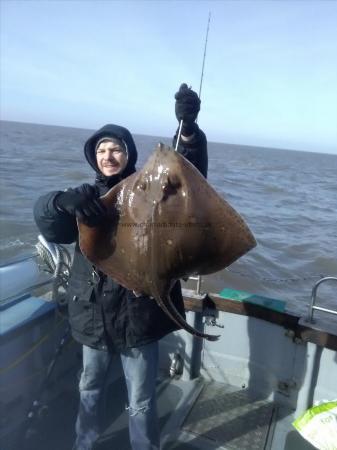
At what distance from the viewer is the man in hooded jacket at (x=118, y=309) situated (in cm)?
292

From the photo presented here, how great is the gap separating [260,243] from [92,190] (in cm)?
1361

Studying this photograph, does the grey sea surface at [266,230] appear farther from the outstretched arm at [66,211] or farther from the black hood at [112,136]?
the outstretched arm at [66,211]

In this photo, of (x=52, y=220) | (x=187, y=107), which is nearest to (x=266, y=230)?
(x=187, y=107)

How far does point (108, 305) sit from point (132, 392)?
0.76 m

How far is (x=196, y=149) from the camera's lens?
3.15 metres

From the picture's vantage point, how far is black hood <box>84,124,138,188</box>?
118 inches

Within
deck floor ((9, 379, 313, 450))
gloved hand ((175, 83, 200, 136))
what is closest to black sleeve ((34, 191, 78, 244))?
gloved hand ((175, 83, 200, 136))

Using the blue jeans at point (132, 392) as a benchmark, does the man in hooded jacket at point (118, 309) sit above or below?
above

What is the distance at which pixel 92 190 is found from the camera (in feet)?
8.71

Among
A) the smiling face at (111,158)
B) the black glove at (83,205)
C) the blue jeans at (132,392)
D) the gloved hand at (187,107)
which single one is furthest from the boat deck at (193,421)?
the gloved hand at (187,107)

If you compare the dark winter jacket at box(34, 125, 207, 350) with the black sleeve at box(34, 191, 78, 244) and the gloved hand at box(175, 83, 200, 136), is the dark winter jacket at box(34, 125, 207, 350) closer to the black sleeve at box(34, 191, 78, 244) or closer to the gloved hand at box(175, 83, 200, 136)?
the black sleeve at box(34, 191, 78, 244)

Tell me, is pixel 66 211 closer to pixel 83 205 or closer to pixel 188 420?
pixel 83 205

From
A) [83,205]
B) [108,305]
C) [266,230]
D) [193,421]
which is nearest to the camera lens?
[83,205]

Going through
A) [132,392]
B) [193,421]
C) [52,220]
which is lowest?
[193,421]
